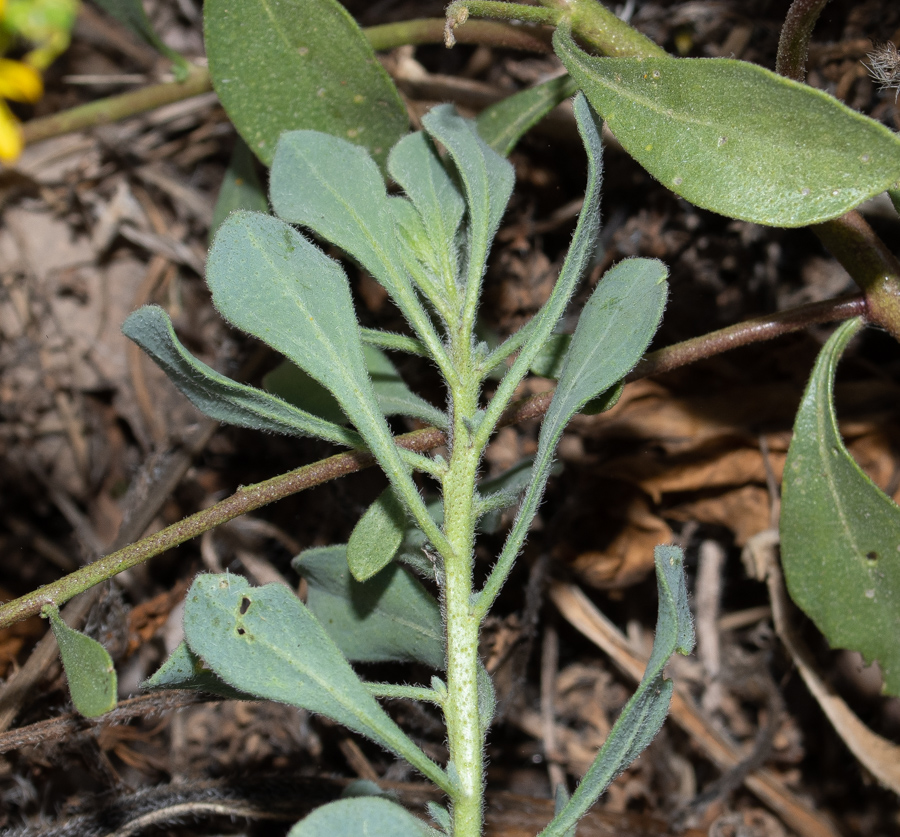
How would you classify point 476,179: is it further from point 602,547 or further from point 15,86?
point 15,86

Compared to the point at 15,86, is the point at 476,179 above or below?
below

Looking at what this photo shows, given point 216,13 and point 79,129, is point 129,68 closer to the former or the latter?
point 79,129

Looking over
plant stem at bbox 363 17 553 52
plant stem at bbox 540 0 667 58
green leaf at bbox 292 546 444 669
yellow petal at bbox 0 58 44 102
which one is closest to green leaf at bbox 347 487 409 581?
green leaf at bbox 292 546 444 669

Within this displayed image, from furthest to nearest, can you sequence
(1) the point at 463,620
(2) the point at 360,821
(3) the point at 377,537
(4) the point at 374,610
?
(4) the point at 374,610 → (3) the point at 377,537 → (1) the point at 463,620 → (2) the point at 360,821

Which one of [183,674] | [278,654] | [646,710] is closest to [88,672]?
[183,674]

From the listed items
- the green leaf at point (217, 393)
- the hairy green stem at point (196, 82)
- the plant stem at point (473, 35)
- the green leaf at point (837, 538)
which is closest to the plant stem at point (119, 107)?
the hairy green stem at point (196, 82)

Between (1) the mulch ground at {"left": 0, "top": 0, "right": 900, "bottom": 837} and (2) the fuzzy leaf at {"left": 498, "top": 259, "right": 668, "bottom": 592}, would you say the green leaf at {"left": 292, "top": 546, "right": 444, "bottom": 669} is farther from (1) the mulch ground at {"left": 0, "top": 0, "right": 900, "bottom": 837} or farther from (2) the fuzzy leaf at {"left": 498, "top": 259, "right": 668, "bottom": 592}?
(1) the mulch ground at {"left": 0, "top": 0, "right": 900, "bottom": 837}
